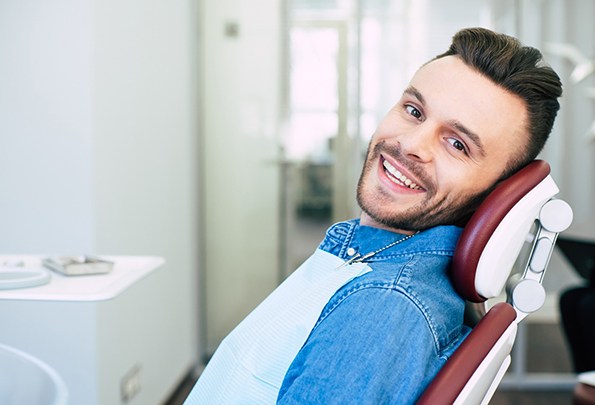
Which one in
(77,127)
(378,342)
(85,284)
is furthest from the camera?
(77,127)

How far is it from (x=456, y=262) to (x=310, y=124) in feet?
7.82

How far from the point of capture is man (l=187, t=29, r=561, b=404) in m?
0.87

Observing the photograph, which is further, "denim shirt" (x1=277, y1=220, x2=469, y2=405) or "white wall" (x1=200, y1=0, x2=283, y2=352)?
"white wall" (x1=200, y1=0, x2=283, y2=352)

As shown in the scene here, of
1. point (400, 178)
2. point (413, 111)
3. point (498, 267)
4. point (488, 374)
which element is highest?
point (413, 111)

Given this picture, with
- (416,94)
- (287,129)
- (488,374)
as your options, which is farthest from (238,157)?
(488,374)

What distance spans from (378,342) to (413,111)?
1.53 ft

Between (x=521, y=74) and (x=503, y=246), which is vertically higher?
(x=521, y=74)

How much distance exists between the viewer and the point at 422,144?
3.44 ft

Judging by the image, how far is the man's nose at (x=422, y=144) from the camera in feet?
3.44

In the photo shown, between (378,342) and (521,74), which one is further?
(521,74)

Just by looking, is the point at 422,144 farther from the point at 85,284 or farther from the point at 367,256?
the point at 85,284

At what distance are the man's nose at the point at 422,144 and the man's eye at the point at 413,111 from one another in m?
0.08

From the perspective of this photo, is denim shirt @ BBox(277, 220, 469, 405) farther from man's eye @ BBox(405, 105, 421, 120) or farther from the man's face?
man's eye @ BBox(405, 105, 421, 120)

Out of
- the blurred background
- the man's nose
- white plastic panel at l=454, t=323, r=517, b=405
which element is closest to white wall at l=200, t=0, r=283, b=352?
the blurred background
